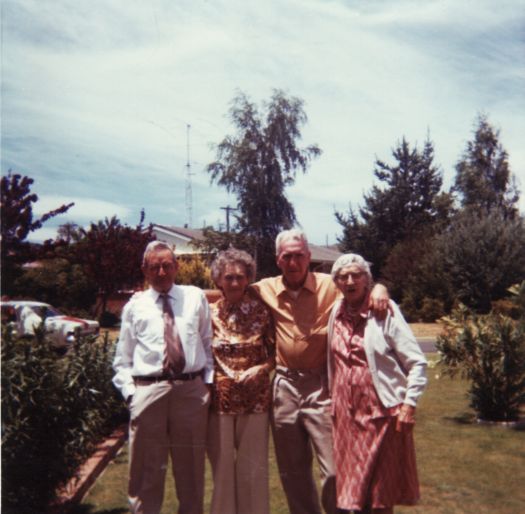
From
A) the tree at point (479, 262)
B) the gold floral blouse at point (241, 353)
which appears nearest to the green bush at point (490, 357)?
the gold floral blouse at point (241, 353)

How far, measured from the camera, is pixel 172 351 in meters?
3.57

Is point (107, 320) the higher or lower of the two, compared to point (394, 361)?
lower

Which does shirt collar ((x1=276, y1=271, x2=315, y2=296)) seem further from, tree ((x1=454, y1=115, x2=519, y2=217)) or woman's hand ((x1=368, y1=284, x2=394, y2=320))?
tree ((x1=454, y1=115, x2=519, y2=217))

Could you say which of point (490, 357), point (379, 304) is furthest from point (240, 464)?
point (490, 357)

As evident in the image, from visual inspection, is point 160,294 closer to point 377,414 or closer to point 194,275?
point 377,414

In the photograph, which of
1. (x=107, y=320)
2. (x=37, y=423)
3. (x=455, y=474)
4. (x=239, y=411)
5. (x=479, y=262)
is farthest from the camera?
(x=479, y=262)

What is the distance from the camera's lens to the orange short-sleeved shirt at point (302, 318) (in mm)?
3598

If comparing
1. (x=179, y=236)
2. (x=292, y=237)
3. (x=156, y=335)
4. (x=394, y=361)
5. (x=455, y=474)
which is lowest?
(x=455, y=474)

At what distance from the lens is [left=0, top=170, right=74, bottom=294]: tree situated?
369cm

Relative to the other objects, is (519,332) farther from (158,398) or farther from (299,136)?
(299,136)

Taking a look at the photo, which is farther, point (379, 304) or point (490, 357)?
point (490, 357)

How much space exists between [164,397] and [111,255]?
45.5 feet

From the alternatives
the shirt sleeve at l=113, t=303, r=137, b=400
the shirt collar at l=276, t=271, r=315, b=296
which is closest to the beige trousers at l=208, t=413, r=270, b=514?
the shirt sleeve at l=113, t=303, r=137, b=400

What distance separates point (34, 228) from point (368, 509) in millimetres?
2585
